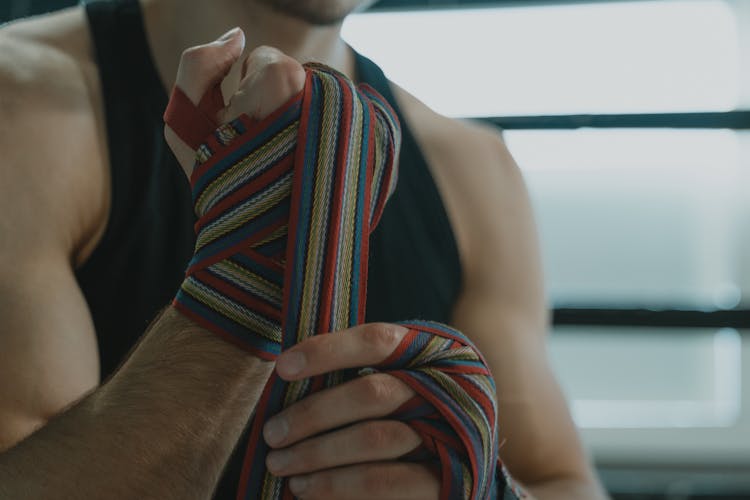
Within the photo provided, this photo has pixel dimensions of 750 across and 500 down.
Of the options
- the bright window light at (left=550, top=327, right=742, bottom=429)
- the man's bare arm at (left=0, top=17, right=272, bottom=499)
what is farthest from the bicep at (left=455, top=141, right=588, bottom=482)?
the bright window light at (left=550, top=327, right=742, bottom=429)

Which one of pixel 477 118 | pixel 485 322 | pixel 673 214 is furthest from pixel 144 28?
pixel 673 214

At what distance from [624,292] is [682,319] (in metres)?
0.16

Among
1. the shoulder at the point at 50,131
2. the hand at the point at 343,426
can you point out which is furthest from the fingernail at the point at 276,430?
the shoulder at the point at 50,131

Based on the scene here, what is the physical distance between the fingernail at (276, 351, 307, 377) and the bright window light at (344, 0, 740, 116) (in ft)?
5.44

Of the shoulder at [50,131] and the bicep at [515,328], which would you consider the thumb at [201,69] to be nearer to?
the shoulder at [50,131]

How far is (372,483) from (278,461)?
66mm

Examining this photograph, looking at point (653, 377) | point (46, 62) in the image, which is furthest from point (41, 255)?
point (653, 377)

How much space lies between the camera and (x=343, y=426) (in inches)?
22.3

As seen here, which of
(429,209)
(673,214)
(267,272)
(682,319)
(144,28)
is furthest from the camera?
(673,214)

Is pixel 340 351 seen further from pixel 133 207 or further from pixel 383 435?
pixel 133 207

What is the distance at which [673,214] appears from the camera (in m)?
2.31

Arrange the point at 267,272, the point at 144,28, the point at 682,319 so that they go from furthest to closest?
the point at 682,319, the point at 144,28, the point at 267,272

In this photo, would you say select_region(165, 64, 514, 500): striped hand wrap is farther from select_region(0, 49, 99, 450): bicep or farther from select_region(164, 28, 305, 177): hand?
select_region(0, 49, 99, 450): bicep

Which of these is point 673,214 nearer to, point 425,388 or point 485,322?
point 485,322
